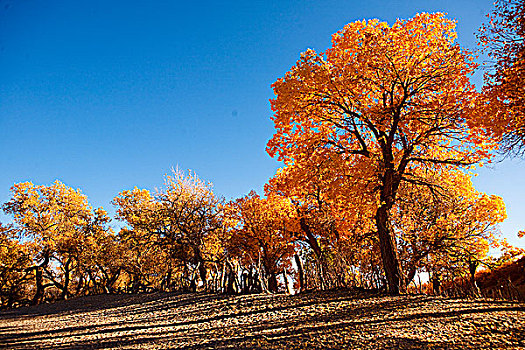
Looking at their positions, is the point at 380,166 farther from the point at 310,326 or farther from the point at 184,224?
the point at 184,224

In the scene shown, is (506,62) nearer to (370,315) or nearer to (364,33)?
(364,33)

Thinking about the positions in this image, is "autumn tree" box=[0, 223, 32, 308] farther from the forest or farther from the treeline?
the forest

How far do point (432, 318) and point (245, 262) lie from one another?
57.1 ft

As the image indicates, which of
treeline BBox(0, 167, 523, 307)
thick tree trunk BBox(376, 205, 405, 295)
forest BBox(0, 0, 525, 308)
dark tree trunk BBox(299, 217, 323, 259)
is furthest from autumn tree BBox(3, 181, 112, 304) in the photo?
thick tree trunk BBox(376, 205, 405, 295)

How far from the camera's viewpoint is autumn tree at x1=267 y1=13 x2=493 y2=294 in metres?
9.56

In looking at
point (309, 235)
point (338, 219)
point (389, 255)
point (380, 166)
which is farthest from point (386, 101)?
point (309, 235)

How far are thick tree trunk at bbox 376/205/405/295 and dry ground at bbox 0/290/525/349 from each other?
1033 millimetres

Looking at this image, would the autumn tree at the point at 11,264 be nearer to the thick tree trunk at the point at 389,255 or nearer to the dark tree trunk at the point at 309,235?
the dark tree trunk at the point at 309,235

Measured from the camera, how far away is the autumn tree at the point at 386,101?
9562mm

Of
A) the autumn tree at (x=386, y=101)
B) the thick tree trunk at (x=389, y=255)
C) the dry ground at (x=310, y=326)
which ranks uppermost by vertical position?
the autumn tree at (x=386, y=101)

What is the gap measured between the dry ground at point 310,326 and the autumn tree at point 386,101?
2679 millimetres

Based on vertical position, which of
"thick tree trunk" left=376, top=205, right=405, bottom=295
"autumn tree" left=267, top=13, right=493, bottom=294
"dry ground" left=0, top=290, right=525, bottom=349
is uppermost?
"autumn tree" left=267, top=13, right=493, bottom=294

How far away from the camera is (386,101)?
11062 millimetres

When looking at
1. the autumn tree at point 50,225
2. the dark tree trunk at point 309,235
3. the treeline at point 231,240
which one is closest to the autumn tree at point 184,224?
Result: the treeline at point 231,240
